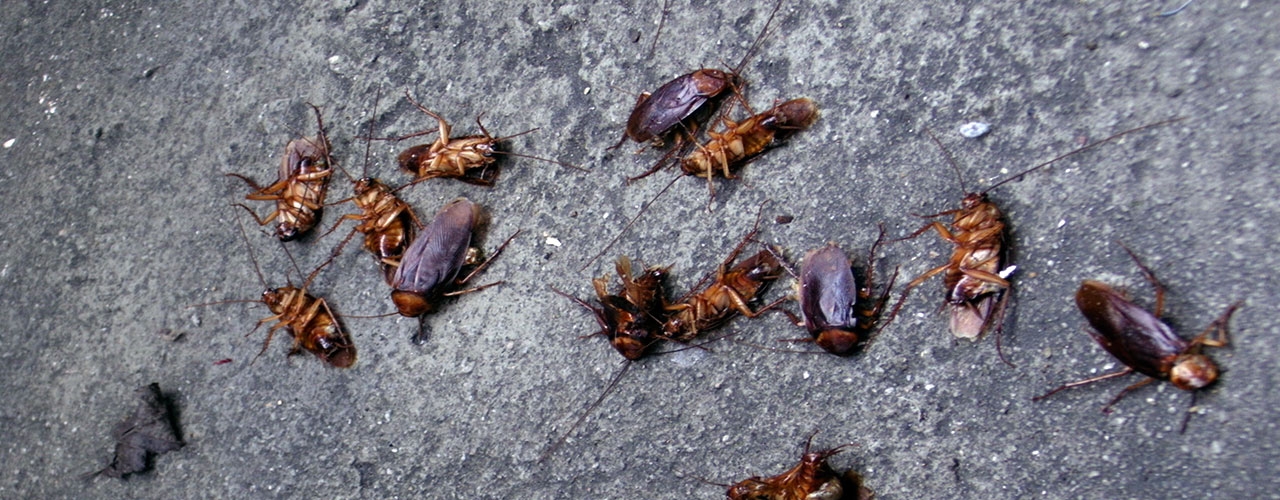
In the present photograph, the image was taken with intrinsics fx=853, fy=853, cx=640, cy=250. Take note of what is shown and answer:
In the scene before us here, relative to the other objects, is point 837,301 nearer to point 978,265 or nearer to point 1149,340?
point 978,265

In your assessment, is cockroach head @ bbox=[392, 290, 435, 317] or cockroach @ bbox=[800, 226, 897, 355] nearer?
cockroach @ bbox=[800, 226, 897, 355]

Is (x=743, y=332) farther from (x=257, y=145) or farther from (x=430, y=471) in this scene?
(x=257, y=145)

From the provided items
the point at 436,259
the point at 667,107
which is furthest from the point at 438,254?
the point at 667,107

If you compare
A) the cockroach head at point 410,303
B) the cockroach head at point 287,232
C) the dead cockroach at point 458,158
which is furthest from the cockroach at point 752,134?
the cockroach head at point 287,232

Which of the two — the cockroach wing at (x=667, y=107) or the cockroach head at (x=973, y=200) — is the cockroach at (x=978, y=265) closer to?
the cockroach head at (x=973, y=200)

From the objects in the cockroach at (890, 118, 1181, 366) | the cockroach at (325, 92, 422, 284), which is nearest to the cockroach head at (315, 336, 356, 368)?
the cockroach at (325, 92, 422, 284)

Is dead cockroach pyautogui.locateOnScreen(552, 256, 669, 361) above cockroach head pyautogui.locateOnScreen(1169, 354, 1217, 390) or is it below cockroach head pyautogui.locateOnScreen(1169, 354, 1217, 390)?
below

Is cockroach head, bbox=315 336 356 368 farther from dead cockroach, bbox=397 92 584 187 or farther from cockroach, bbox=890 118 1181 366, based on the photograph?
cockroach, bbox=890 118 1181 366
